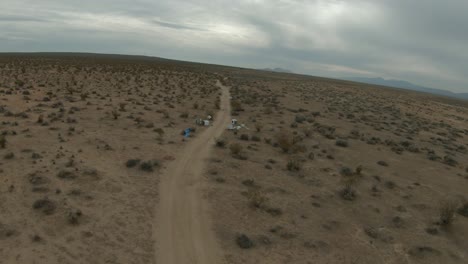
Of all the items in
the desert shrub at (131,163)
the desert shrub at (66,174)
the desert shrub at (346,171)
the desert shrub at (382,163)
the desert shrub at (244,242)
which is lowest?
the desert shrub at (244,242)

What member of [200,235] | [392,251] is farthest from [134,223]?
[392,251]

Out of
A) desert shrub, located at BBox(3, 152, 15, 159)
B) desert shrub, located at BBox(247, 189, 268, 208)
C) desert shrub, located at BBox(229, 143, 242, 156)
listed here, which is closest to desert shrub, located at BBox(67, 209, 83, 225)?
desert shrub, located at BBox(247, 189, 268, 208)

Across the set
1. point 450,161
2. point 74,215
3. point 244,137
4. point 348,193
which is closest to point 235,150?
point 244,137

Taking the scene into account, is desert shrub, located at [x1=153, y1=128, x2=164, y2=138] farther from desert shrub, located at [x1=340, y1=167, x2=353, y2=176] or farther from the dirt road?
desert shrub, located at [x1=340, y1=167, x2=353, y2=176]

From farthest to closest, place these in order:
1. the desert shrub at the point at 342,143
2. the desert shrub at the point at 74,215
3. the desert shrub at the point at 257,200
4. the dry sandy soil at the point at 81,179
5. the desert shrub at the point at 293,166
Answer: the desert shrub at the point at 342,143 → the desert shrub at the point at 293,166 → the desert shrub at the point at 257,200 → the desert shrub at the point at 74,215 → the dry sandy soil at the point at 81,179

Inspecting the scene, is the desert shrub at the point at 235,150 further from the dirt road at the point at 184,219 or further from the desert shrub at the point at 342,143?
the desert shrub at the point at 342,143

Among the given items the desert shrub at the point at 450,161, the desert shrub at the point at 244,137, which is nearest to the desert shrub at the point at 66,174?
the desert shrub at the point at 244,137

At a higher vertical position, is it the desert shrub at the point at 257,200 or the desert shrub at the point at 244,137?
the desert shrub at the point at 244,137

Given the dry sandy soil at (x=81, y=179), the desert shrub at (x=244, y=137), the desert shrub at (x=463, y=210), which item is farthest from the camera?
the desert shrub at (x=244, y=137)

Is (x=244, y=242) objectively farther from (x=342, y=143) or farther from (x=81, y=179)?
(x=342, y=143)
